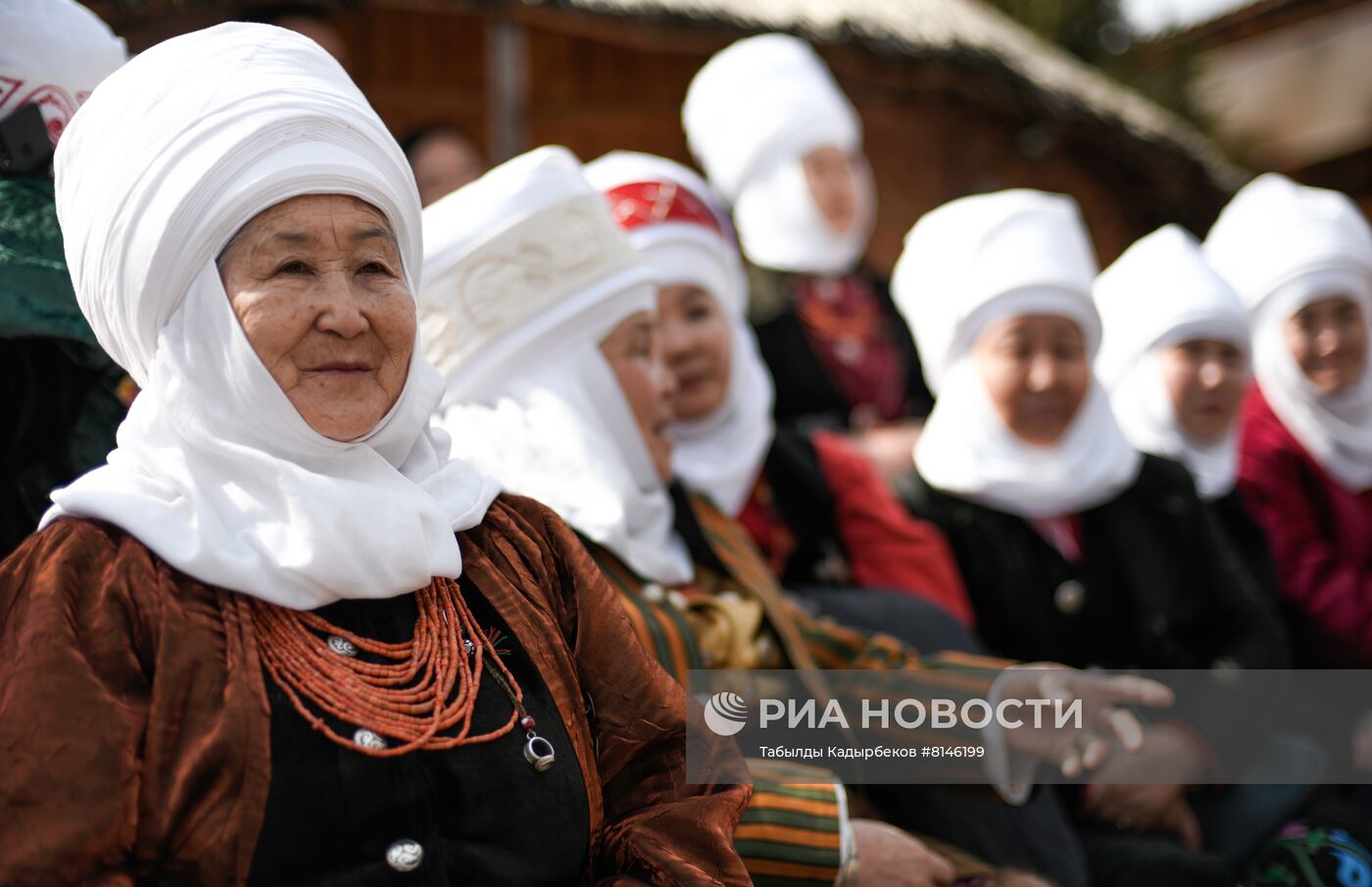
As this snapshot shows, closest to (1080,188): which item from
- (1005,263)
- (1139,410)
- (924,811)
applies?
(1139,410)

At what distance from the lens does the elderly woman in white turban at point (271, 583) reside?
1934 millimetres

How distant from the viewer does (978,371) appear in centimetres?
452

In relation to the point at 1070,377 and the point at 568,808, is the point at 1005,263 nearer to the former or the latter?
the point at 1070,377

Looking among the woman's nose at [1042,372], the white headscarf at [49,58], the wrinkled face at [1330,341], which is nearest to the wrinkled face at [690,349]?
the woman's nose at [1042,372]

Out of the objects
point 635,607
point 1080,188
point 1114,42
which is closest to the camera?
point 635,607

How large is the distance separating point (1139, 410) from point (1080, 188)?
5.85 m

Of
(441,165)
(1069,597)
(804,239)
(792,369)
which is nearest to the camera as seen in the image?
(1069,597)

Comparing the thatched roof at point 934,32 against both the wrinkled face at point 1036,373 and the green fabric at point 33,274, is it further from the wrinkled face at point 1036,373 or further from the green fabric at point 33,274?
the green fabric at point 33,274

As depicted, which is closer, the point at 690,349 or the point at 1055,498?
the point at 690,349

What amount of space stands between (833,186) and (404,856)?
4422 millimetres

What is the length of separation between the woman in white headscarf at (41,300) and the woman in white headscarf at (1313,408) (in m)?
3.76

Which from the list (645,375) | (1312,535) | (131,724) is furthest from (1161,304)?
(131,724)

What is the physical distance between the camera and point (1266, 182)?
19.1 ft

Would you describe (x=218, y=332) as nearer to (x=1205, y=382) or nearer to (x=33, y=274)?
(x=33, y=274)
